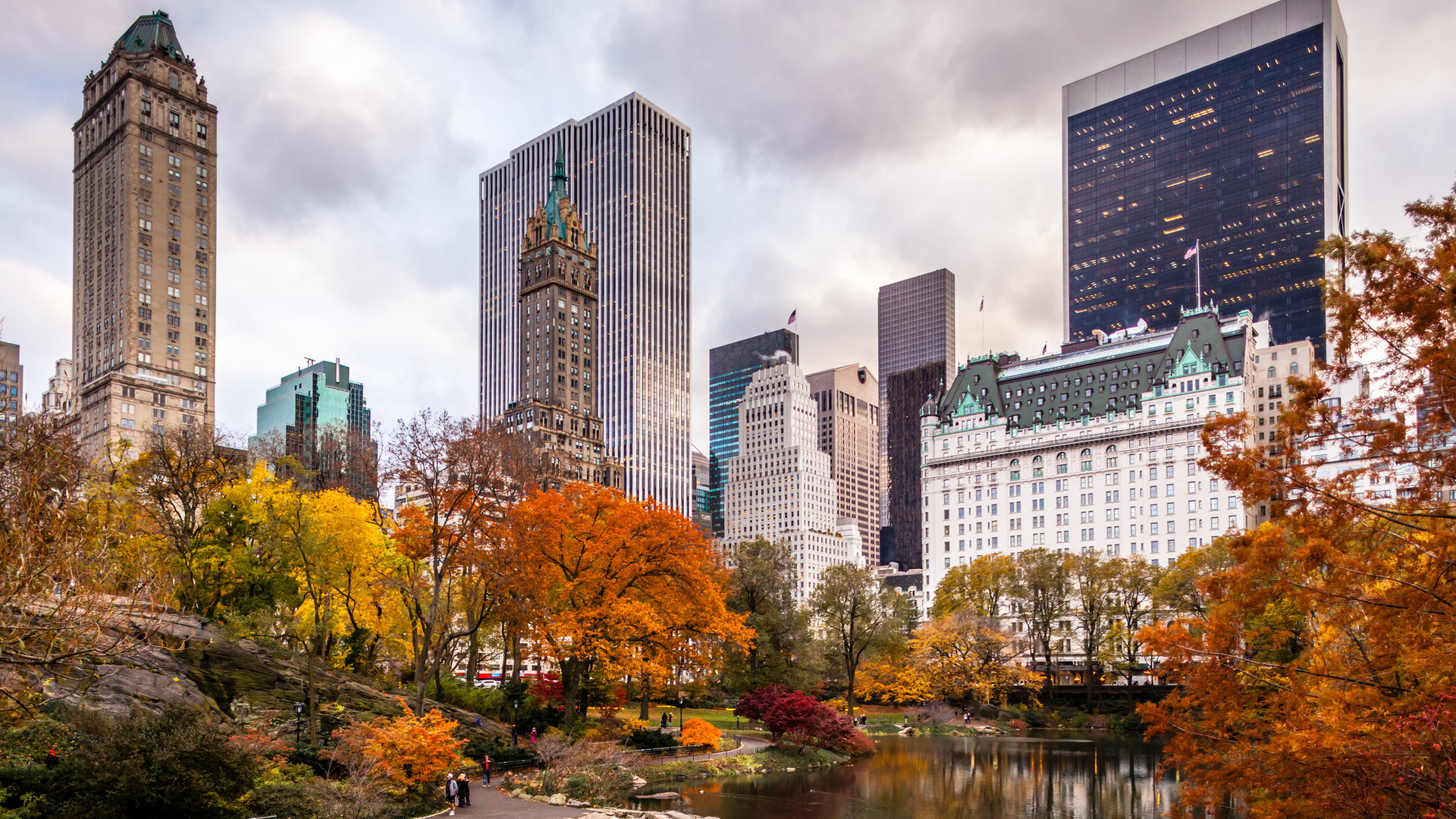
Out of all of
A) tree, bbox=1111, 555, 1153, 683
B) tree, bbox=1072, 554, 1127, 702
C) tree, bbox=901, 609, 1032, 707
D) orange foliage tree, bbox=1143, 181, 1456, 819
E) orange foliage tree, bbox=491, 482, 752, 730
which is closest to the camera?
orange foliage tree, bbox=1143, 181, 1456, 819

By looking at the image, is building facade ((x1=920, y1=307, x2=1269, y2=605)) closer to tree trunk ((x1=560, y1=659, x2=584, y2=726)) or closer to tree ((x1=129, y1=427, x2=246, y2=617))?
tree trunk ((x1=560, y1=659, x2=584, y2=726))

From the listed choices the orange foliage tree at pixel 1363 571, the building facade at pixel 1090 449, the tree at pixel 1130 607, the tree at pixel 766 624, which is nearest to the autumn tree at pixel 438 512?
the tree at pixel 766 624

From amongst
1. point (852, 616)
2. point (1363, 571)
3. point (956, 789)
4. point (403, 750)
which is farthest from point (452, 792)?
point (852, 616)

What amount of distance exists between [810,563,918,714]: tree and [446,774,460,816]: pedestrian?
178 feet

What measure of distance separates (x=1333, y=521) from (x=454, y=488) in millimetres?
34588

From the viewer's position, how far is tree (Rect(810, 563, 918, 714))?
82.8 metres

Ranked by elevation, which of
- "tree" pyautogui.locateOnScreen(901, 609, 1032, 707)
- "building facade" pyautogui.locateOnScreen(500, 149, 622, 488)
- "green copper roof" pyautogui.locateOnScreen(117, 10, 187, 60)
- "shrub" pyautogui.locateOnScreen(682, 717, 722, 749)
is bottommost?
"tree" pyautogui.locateOnScreen(901, 609, 1032, 707)

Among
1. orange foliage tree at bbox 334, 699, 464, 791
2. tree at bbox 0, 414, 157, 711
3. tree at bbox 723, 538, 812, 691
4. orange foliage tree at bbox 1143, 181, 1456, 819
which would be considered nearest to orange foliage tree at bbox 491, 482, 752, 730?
orange foliage tree at bbox 334, 699, 464, 791

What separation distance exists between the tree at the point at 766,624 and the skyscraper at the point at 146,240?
324ft

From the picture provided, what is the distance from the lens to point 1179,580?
85.1m

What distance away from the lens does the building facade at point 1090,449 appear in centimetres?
12962

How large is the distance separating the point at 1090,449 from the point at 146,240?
462 ft

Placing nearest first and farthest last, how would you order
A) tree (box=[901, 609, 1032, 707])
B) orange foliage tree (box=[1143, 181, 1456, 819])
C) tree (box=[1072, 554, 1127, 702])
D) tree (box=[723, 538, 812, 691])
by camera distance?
1. orange foliage tree (box=[1143, 181, 1456, 819])
2. tree (box=[723, 538, 812, 691])
3. tree (box=[901, 609, 1032, 707])
4. tree (box=[1072, 554, 1127, 702])

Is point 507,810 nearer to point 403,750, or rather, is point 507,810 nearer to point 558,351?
→ point 403,750
